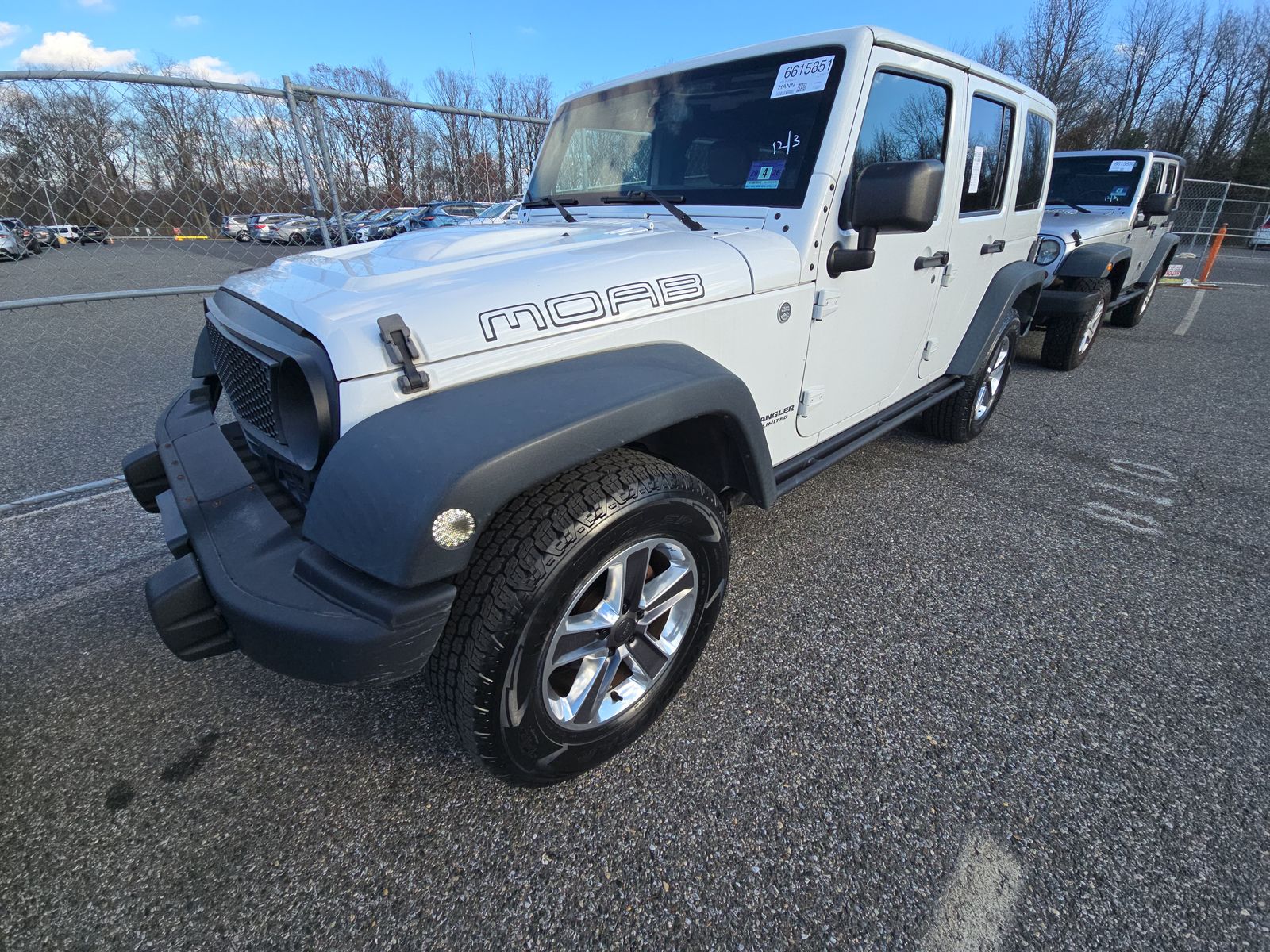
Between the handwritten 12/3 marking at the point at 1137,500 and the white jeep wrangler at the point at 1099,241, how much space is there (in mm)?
2353

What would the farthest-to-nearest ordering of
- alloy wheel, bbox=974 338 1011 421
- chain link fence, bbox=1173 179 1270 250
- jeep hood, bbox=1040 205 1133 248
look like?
chain link fence, bbox=1173 179 1270 250 < jeep hood, bbox=1040 205 1133 248 < alloy wheel, bbox=974 338 1011 421

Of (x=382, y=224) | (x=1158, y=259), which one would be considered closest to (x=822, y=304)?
(x=382, y=224)

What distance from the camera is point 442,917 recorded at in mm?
1459

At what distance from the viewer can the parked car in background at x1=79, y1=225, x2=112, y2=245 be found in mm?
3748

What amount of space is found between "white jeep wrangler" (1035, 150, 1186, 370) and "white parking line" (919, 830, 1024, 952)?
539 cm

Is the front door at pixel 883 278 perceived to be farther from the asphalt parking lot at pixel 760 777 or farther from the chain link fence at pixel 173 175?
the chain link fence at pixel 173 175

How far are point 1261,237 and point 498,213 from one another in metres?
26.5

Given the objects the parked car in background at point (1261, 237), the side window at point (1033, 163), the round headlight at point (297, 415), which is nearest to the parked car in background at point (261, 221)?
the round headlight at point (297, 415)

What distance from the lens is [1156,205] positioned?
21.6 feet

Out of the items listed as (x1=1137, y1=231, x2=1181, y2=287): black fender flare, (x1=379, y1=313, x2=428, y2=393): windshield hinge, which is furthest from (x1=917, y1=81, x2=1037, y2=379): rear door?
(x1=1137, y1=231, x2=1181, y2=287): black fender flare

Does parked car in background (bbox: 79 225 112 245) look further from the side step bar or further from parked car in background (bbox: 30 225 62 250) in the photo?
the side step bar

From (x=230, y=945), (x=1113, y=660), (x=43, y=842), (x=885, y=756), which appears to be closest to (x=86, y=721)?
(x=43, y=842)

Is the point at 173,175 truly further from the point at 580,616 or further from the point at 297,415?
the point at 580,616

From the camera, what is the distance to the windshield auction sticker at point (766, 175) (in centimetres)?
221
